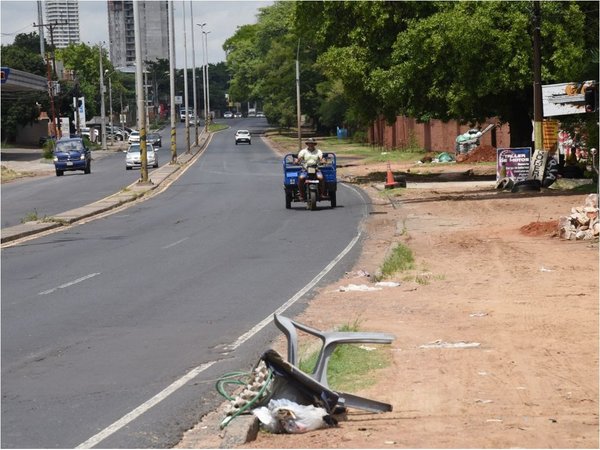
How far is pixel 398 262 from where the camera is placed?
18.4 meters

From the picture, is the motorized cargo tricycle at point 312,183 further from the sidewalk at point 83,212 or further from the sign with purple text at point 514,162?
the sign with purple text at point 514,162

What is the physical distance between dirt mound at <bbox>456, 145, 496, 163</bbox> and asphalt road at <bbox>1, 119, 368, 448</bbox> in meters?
29.5

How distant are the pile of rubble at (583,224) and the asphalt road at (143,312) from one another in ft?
13.8

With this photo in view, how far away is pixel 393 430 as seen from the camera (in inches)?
313

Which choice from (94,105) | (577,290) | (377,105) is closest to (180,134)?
(94,105)

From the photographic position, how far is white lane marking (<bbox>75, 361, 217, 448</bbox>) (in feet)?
26.8

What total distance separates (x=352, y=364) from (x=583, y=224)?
1248cm

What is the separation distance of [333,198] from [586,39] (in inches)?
505

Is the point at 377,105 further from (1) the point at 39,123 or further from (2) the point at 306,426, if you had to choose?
(1) the point at 39,123

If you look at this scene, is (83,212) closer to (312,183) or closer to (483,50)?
(312,183)

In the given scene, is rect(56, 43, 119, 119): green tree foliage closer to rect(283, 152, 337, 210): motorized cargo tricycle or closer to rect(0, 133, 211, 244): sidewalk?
rect(0, 133, 211, 244): sidewalk

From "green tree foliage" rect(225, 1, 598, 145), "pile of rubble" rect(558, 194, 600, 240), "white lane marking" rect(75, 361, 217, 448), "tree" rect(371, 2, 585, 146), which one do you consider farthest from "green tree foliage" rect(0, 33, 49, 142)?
"white lane marking" rect(75, 361, 217, 448)

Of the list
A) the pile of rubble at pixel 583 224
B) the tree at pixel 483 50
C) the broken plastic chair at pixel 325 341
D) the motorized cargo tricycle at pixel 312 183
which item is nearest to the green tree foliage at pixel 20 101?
the tree at pixel 483 50

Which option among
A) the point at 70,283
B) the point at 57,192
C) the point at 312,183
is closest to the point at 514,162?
the point at 312,183
